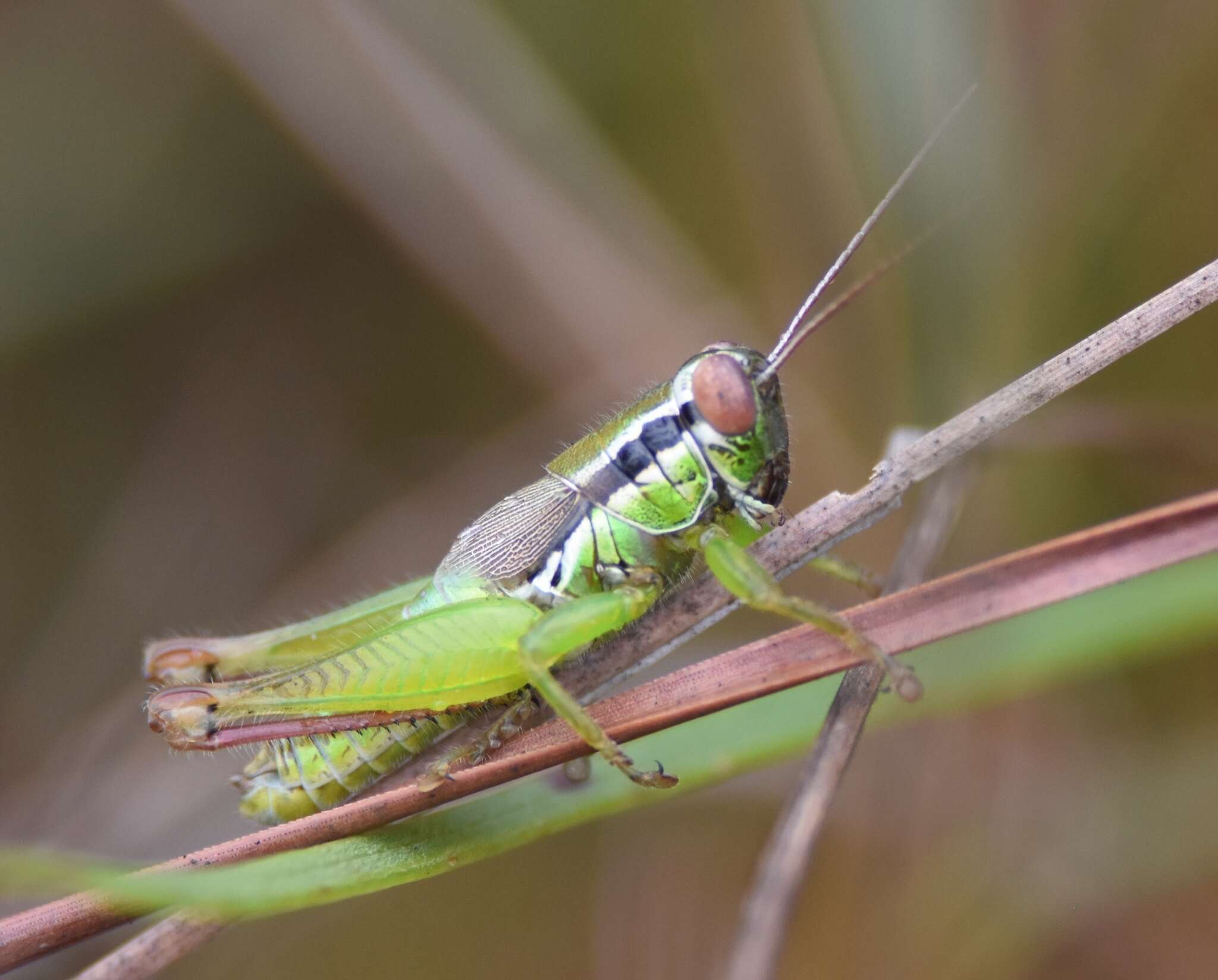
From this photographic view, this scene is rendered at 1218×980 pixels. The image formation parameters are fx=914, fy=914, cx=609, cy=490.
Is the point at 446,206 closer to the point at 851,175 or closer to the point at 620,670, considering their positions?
the point at 851,175

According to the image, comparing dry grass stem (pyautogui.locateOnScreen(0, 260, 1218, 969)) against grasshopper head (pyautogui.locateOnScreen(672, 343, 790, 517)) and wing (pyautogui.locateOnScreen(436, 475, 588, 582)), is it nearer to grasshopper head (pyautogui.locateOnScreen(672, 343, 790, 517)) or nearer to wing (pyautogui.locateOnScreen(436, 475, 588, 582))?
grasshopper head (pyautogui.locateOnScreen(672, 343, 790, 517))

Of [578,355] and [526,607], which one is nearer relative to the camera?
[526,607]

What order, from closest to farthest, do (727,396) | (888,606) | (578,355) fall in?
1. (888,606)
2. (727,396)
3. (578,355)

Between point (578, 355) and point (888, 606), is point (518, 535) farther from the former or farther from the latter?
A: point (578, 355)

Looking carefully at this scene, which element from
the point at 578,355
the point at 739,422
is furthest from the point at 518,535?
the point at 578,355

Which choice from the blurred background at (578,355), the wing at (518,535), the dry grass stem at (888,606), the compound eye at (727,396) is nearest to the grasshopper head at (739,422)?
the compound eye at (727,396)

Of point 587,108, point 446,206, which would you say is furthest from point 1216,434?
point 446,206

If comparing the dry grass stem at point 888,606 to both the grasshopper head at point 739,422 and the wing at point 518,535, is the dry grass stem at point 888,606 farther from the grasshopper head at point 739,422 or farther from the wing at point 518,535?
the wing at point 518,535
